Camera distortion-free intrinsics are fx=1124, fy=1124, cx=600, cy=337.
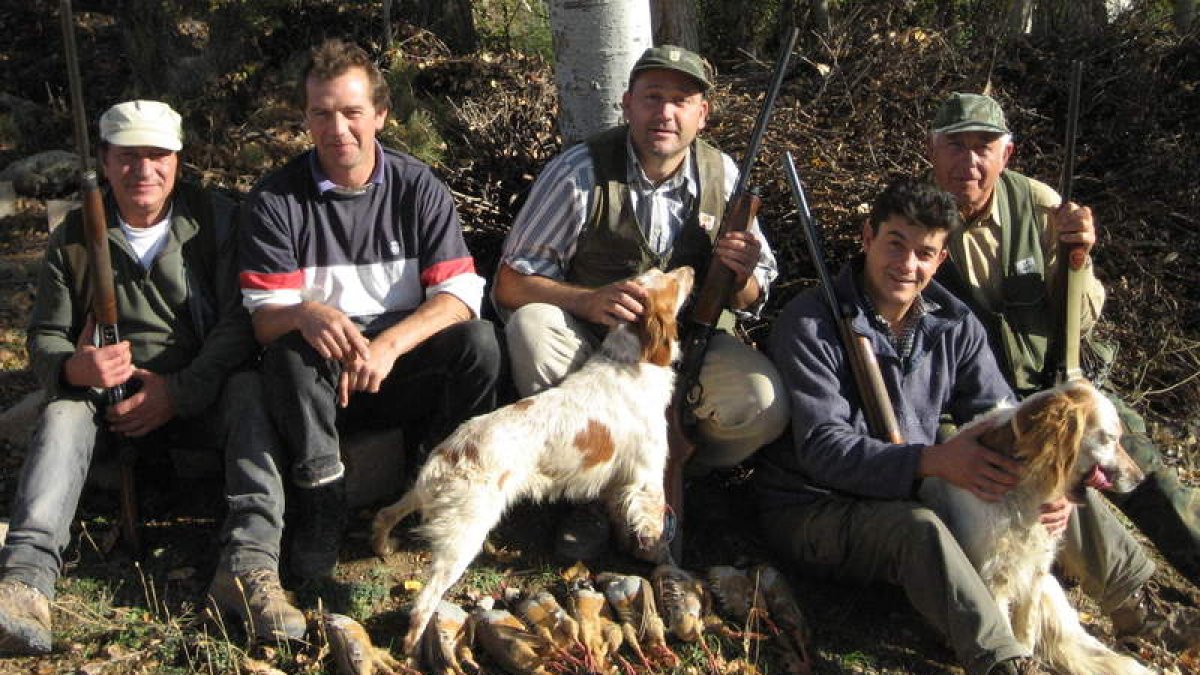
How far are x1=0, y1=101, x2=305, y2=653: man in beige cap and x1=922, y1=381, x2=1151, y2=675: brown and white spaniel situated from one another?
2.55 metres

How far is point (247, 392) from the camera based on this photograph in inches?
177

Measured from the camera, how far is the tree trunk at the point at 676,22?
8250mm

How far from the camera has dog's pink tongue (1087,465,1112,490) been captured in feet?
13.2

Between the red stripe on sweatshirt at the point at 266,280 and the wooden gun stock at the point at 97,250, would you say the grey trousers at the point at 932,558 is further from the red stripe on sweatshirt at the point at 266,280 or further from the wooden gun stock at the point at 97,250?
the wooden gun stock at the point at 97,250

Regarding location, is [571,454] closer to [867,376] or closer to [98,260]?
[867,376]

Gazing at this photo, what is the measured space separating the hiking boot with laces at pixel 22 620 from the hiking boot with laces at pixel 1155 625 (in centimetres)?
415

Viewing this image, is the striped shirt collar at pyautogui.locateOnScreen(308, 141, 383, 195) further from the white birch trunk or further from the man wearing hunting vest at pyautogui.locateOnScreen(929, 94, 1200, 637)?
the white birch trunk

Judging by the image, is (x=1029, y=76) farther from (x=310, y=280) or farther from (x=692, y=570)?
(x=310, y=280)

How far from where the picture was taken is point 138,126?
4.51 m

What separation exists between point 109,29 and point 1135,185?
9.31 meters

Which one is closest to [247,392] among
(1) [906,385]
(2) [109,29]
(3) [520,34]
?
(1) [906,385]

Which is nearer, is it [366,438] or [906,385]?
[906,385]

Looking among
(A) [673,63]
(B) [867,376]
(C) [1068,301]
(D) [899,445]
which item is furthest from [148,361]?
(C) [1068,301]

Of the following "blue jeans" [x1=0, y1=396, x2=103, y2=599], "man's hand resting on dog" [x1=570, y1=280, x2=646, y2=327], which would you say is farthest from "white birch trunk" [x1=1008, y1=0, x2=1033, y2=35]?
"blue jeans" [x1=0, y1=396, x2=103, y2=599]
